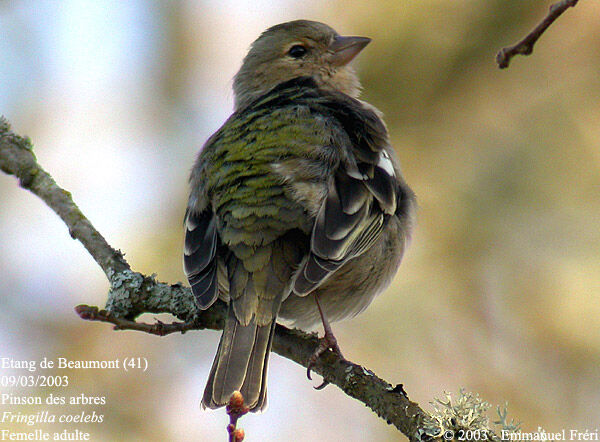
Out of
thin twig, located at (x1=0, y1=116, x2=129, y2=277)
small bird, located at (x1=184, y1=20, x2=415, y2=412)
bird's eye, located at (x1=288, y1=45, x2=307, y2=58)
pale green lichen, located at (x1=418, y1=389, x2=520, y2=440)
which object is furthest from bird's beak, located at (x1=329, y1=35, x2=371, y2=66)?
pale green lichen, located at (x1=418, y1=389, x2=520, y2=440)

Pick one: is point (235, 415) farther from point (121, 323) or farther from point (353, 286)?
point (353, 286)

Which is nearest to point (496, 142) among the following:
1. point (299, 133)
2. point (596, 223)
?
point (596, 223)

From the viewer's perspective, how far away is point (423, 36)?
7629 millimetres

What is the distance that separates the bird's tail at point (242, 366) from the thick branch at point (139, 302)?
0.25 meters

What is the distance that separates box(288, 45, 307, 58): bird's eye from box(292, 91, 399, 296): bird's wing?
1.20m

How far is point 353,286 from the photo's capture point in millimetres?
4742

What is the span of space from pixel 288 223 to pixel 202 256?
1.72 feet

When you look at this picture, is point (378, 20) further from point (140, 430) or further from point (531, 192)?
point (140, 430)

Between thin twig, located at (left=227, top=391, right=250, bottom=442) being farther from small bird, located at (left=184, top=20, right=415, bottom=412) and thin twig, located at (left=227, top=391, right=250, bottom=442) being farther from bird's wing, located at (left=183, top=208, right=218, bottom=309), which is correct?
bird's wing, located at (left=183, top=208, right=218, bottom=309)

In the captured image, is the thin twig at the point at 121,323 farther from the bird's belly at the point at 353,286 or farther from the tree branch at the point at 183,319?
the bird's belly at the point at 353,286

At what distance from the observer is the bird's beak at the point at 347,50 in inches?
253

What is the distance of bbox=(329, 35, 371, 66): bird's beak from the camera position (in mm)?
6426

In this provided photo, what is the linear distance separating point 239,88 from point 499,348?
325 cm

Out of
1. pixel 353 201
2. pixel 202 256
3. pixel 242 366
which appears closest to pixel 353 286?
pixel 353 201
